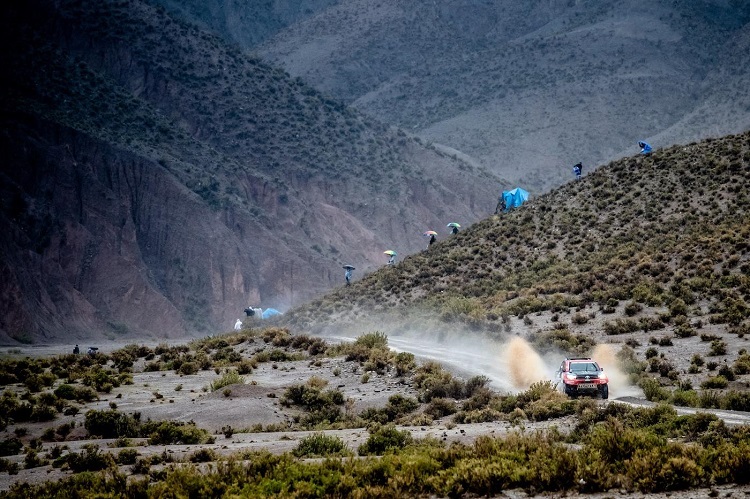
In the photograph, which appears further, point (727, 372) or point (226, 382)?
point (226, 382)

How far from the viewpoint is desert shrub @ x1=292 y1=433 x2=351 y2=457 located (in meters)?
17.8

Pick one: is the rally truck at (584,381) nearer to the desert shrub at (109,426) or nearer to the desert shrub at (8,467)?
the desert shrub at (109,426)

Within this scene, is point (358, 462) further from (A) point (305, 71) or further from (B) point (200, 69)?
(A) point (305, 71)

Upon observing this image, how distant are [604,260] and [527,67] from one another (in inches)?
4407

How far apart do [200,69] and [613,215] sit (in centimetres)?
6457

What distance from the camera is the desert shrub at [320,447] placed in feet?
58.5

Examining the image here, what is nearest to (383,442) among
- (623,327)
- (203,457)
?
(203,457)

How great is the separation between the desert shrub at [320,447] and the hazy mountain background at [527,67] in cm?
10890

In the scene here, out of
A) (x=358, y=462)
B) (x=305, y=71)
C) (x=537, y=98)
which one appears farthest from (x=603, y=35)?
(x=358, y=462)

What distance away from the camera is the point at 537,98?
144 metres

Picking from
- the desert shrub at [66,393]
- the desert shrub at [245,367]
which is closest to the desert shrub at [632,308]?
the desert shrub at [245,367]

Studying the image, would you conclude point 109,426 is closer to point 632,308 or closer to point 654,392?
point 654,392

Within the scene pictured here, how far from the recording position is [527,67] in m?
155

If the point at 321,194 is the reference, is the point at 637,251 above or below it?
below
